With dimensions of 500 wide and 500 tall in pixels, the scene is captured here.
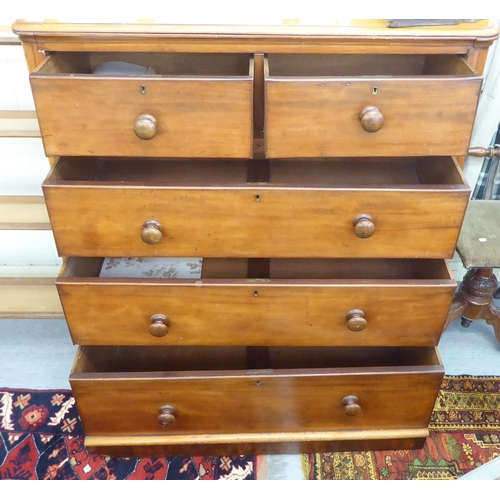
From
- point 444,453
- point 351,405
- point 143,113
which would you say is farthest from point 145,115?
point 444,453

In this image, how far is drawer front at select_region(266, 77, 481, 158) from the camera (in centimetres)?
94

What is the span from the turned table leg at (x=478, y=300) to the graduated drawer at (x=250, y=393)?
41 cm

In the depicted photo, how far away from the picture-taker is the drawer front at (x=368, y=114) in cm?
94

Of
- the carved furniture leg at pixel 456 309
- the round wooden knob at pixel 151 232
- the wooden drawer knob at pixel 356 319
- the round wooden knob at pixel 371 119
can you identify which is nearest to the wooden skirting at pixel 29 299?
the round wooden knob at pixel 151 232

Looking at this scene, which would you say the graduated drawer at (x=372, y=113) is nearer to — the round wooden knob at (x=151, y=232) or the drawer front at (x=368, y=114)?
the drawer front at (x=368, y=114)

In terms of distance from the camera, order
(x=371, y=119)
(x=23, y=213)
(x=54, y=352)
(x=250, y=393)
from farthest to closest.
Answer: (x=54, y=352) → (x=23, y=213) → (x=250, y=393) → (x=371, y=119)

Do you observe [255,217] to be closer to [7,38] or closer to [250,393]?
[250,393]

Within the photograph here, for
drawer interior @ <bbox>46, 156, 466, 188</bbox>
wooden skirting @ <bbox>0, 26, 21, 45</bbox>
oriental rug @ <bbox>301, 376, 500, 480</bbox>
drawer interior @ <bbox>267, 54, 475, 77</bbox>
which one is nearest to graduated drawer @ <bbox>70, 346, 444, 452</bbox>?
oriental rug @ <bbox>301, 376, 500, 480</bbox>

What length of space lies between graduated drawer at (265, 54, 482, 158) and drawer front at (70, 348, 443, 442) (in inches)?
21.7

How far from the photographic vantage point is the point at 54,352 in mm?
1765

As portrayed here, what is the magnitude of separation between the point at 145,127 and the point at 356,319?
0.62m

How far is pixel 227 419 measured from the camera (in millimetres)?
1364

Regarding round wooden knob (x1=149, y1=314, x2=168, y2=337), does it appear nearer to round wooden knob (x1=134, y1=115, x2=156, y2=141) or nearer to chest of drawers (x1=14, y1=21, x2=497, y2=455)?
chest of drawers (x1=14, y1=21, x2=497, y2=455)
